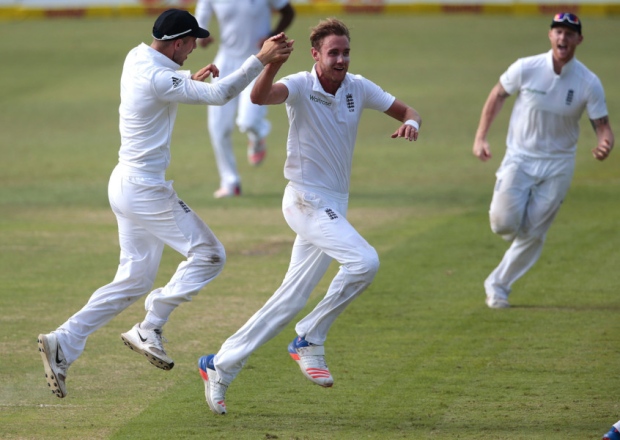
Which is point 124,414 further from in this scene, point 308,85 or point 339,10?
point 339,10

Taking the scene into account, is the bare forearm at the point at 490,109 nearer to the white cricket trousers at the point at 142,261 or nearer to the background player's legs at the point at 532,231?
the background player's legs at the point at 532,231

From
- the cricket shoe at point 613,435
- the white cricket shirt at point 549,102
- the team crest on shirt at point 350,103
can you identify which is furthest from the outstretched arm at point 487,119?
the cricket shoe at point 613,435

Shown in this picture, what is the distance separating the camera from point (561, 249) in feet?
40.9

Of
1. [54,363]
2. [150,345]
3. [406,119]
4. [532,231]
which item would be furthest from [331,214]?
[532,231]

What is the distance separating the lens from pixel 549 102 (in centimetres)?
1023

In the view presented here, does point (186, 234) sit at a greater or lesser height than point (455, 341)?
greater

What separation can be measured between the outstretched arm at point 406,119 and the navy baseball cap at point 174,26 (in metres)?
1.48

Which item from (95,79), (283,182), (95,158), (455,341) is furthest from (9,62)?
(455,341)

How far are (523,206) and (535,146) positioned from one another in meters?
0.57

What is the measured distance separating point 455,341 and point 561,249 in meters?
3.72

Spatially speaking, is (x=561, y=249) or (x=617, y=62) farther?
(x=617, y=62)

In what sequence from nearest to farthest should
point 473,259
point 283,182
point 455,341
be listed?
point 455,341
point 473,259
point 283,182

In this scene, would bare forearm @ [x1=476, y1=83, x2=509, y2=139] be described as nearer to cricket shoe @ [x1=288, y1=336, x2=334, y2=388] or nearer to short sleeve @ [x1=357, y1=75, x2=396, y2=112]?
short sleeve @ [x1=357, y1=75, x2=396, y2=112]

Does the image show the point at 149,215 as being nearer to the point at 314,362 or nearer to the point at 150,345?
the point at 150,345
